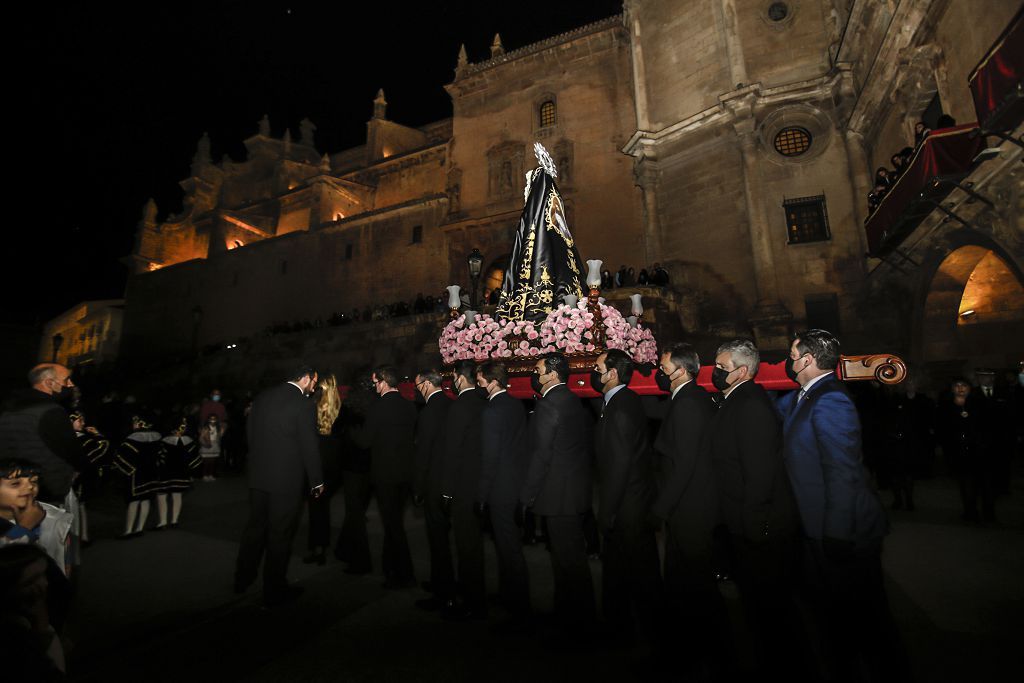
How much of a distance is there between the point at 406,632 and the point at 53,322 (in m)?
68.9

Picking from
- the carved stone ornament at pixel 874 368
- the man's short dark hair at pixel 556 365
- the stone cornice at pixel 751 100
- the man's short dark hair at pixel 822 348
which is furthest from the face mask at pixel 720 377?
the stone cornice at pixel 751 100

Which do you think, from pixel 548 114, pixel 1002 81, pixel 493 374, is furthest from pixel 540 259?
pixel 548 114

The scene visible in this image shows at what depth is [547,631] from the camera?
3.60 m

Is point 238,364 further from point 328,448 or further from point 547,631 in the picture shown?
point 547,631

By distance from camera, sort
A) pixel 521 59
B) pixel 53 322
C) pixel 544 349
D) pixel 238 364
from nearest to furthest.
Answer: pixel 544 349
pixel 238 364
pixel 521 59
pixel 53 322

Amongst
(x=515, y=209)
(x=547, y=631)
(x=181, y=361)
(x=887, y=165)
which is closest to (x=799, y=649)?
(x=547, y=631)

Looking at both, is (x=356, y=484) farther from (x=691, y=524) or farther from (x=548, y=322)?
(x=691, y=524)

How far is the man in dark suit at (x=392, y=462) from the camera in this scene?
15.4ft

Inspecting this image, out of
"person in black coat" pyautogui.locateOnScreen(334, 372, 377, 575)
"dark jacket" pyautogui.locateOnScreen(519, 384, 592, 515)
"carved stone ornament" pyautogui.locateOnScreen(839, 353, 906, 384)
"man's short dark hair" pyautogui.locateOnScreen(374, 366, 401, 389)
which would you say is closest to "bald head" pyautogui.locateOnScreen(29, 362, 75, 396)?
"person in black coat" pyautogui.locateOnScreen(334, 372, 377, 575)

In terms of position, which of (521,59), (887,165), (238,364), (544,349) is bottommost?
Result: (544,349)

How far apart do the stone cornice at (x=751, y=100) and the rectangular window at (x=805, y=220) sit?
3.34m

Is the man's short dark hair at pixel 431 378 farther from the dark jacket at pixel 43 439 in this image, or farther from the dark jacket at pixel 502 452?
the dark jacket at pixel 43 439

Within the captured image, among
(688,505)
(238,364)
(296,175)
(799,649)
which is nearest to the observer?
(799,649)

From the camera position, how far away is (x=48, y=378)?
439 centimetres
